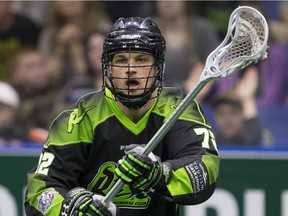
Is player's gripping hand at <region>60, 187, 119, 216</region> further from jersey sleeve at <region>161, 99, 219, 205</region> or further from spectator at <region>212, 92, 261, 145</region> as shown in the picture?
spectator at <region>212, 92, 261, 145</region>

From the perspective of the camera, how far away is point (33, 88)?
8.75 m

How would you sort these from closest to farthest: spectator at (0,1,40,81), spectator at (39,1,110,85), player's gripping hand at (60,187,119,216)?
1. player's gripping hand at (60,187,119,216)
2. spectator at (39,1,110,85)
3. spectator at (0,1,40,81)

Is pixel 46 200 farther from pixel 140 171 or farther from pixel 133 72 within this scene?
pixel 133 72

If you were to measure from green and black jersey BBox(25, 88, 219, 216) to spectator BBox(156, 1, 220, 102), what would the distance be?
4.04 m

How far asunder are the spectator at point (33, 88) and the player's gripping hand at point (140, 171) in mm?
4494

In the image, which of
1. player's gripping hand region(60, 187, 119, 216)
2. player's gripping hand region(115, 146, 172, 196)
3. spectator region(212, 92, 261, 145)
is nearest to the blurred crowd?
spectator region(212, 92, 261, 145)

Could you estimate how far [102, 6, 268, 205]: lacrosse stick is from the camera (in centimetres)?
403

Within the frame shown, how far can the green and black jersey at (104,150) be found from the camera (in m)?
4.34

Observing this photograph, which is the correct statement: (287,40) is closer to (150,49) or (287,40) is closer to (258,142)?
(258,142)

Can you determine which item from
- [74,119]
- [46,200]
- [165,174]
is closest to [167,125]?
[165,174]

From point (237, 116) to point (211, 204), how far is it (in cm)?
200

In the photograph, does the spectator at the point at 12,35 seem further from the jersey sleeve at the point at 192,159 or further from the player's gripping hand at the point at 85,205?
the player's gripping hand at the point at 85,205

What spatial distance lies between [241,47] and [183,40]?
4488mm

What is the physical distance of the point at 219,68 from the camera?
4105 millimetres
